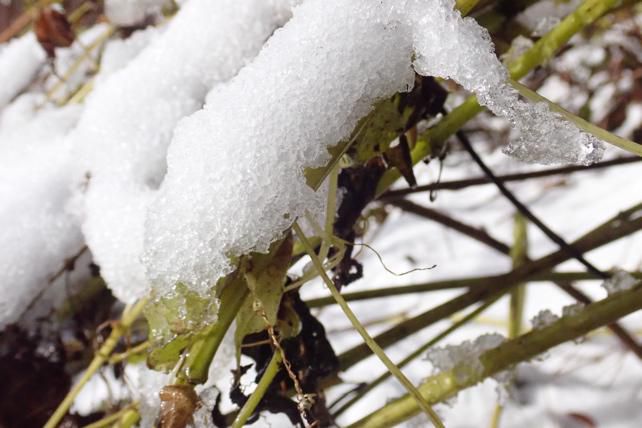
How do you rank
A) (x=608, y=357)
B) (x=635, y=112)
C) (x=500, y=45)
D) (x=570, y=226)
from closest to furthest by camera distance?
(x=500, y=45), (x=608, y=357), (x=570, y=226), (x=635, y=112)

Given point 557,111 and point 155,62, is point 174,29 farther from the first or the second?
point 557,111

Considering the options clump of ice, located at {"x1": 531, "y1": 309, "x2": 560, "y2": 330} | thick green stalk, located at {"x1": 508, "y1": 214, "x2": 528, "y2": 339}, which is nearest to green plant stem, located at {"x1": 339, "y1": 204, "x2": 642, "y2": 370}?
clump of ice, located at {"x1": 531, "y1": 309, "x2": 560, "y2": 330}

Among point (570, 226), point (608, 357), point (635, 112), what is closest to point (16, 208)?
point (608, 357)

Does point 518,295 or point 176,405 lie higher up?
point 518,295

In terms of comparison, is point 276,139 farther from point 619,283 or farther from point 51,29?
point 51,29

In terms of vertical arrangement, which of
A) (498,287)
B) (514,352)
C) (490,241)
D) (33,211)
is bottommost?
(514,352)

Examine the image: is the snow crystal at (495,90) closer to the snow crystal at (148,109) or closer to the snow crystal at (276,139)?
the snow crystal at (276,139)

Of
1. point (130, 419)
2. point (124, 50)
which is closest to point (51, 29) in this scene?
point (124, 50)

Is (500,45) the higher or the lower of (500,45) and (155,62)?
the lower
